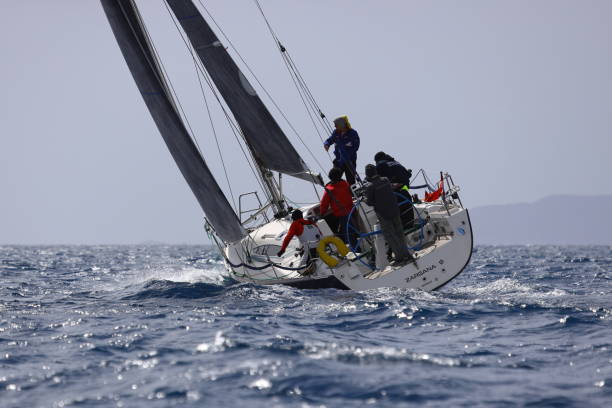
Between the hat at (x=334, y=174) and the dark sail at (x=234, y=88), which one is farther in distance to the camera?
the dark sail at (x=234, y=88)

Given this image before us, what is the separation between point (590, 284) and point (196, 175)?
8.45 metres

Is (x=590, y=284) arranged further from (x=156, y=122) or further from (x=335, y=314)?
(x=156, y=122)

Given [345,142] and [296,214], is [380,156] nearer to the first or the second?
[345,142]

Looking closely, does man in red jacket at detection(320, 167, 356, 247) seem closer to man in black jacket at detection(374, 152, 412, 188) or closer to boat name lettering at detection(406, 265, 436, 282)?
man in black jacket at detection(374, 152, 412, 188)

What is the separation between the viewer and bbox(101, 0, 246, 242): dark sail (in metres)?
12.9

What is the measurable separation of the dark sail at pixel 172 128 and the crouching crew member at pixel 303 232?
1368mm

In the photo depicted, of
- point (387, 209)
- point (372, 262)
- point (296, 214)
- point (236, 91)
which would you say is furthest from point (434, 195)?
point (236, 91)

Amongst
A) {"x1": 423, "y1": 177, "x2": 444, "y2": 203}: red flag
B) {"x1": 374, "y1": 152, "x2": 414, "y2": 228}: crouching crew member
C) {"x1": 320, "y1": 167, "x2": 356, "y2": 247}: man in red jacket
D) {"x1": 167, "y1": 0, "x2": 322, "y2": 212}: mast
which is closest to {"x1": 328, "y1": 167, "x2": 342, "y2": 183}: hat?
{"x1": 320, "y1": 167, "x2": 356, "y2": 247}: man in red jacket

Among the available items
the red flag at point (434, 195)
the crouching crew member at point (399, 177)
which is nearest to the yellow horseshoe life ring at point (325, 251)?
the crouching crew member at point (399, 177)

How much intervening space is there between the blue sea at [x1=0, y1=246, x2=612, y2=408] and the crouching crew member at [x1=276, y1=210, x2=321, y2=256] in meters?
0.78

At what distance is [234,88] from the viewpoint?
1376cm

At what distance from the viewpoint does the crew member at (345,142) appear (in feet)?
44.3

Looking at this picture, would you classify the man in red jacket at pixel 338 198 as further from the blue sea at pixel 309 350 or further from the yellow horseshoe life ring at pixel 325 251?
the blue sea at pixel 309 350

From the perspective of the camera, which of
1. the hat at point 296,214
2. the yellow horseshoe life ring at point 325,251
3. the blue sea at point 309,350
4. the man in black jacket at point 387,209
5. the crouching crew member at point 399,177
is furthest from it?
the crouching crew member at point 399,177
